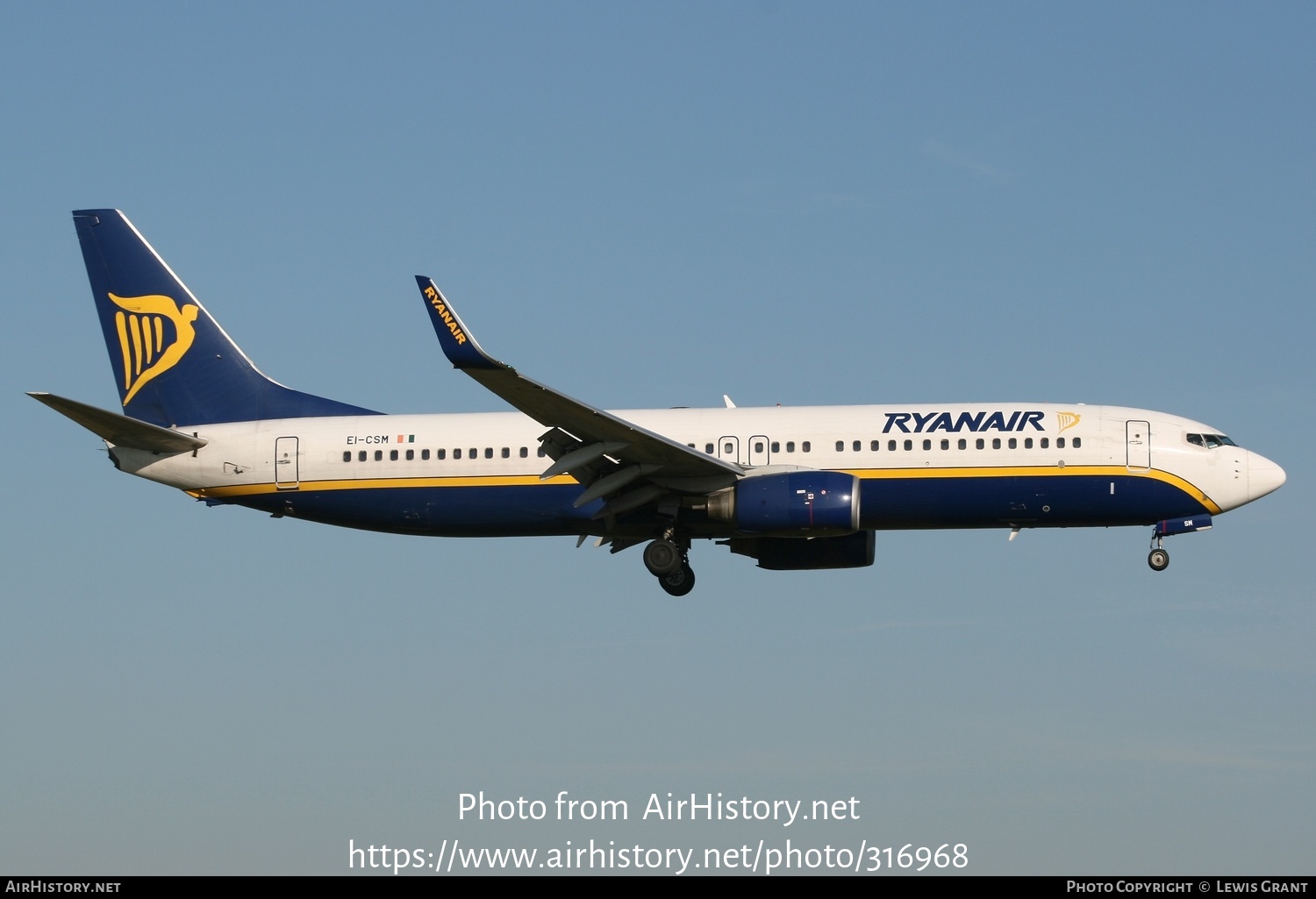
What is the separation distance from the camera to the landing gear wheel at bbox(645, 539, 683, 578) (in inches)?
1496

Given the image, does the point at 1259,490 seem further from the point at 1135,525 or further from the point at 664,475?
the point at 664,475

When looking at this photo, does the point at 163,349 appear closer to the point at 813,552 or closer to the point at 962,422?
Answer: the point at 813,552

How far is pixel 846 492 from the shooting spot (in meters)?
35.6

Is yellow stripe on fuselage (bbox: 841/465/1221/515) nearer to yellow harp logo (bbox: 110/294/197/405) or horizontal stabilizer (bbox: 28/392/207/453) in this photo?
horizontal stabilizer (bbox: 28/392/207/453)

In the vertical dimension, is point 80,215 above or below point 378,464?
above

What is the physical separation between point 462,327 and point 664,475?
6.84 metres

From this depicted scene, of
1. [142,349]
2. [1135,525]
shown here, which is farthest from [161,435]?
[1135,525]

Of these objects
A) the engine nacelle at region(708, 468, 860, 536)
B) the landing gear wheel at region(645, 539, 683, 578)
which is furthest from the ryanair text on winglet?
the landing gear wheel at region(645, 539, 683, 578)

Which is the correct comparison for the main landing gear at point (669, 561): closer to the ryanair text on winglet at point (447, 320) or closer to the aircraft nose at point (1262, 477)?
the ryanair text on winglet at point (447, 320)

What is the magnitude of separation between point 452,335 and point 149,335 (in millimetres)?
14192

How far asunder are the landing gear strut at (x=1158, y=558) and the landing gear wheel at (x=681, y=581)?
10.1m

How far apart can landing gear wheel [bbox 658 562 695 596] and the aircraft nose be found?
12334mm

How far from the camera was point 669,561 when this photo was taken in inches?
1496

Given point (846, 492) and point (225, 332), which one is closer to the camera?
point (846, 492)
